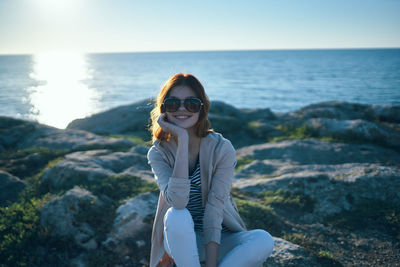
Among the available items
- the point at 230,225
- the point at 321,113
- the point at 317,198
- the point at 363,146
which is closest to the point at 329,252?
the point at 317,198

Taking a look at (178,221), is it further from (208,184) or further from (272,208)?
(272,208)

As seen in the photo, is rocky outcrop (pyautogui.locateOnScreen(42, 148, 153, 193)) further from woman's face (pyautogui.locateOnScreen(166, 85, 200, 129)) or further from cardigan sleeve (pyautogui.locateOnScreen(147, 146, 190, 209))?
woman's face (pyautogui.locateOnScreen(166, 85, 200, 129))

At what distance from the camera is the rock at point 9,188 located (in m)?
5.47

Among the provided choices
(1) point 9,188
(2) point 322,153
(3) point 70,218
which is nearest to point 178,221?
(3) point 70,218

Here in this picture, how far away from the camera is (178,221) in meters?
2.60

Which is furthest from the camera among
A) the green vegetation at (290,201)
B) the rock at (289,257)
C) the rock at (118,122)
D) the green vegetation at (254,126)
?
the rock at (118,122)

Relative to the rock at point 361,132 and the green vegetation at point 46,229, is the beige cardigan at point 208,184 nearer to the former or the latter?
the green vegetation at point 46,229

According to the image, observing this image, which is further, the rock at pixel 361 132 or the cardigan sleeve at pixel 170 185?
the rock at pixel 361 132

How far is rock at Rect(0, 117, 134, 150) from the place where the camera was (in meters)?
9.01

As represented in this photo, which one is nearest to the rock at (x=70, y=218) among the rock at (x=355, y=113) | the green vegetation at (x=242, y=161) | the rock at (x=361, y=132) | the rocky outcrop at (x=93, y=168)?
the rocky outcrop at (x=93, y=168)

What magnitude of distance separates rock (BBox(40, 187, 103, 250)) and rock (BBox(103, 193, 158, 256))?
32cm

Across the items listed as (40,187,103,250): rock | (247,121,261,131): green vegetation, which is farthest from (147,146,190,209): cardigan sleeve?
(247,121,261,131): green vegetation

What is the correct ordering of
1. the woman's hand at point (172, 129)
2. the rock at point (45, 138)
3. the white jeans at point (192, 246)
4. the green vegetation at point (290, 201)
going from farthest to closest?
1. the rock at point (45, 138)
2. the green vegetation at point (290, 201)
3. the woman's hand at point (172, 129)
4. the white jeans at point (192, 246)

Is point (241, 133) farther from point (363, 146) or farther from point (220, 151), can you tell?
point (220, 151)
